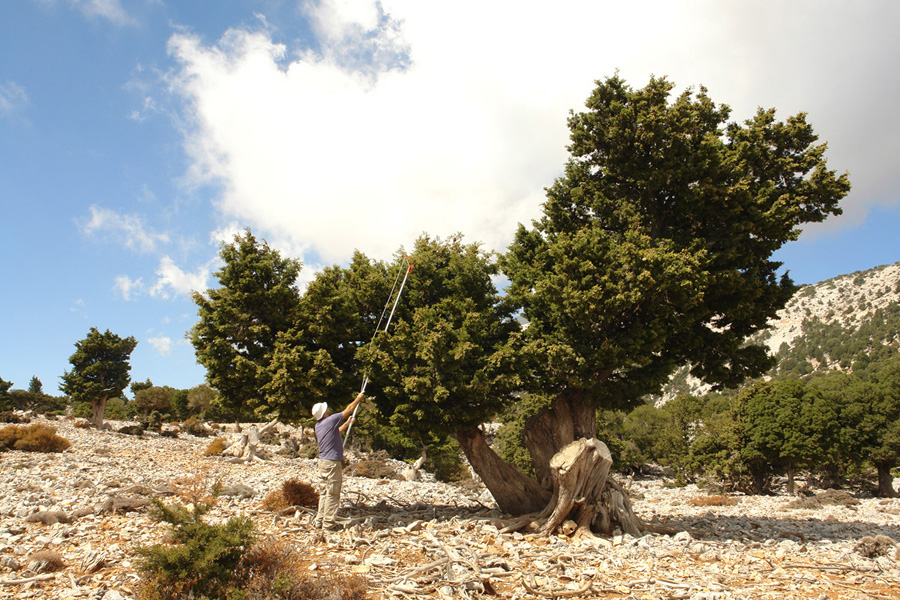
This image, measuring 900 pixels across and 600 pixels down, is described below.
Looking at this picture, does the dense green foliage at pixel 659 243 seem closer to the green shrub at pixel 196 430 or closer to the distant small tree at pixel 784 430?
the distant small tree at pixel 784 430

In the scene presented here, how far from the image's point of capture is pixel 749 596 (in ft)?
25.6

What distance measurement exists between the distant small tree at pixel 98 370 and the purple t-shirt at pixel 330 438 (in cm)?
4386

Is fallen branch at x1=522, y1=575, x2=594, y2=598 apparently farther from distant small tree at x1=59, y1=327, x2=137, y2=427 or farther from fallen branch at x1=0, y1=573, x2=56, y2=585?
distant small tree at x1=59, y1=327, x2=137, y2=427

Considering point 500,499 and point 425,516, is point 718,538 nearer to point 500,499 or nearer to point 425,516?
point 500,499

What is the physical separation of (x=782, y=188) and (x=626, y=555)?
11059mm

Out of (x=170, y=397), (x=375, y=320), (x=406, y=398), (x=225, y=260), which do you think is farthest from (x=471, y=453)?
(x=170, y=397)

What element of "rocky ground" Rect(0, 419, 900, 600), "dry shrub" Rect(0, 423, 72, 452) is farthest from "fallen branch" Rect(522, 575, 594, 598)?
"dry shrub" Rect(0, 423, 72, 452)

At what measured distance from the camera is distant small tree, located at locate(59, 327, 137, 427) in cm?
4306

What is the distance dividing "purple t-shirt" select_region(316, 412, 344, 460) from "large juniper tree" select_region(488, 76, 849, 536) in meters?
5.16

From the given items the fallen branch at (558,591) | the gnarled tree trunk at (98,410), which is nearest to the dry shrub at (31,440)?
the gnarled tree trunk at (98,410)

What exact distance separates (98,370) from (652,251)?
5063cm

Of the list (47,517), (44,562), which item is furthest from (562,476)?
(47,517)

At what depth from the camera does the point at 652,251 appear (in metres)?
11.5

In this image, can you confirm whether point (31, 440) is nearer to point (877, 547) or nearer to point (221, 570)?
point (221, 570)
